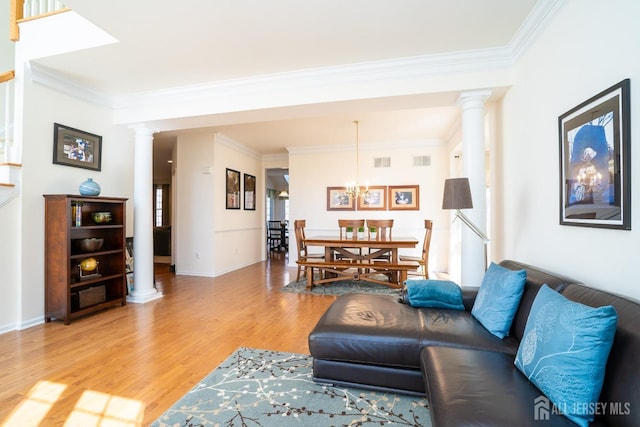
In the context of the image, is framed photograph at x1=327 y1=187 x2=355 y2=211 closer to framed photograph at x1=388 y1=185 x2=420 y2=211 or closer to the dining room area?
framed photograph at x1=388 y1=185 x2=420 y2=211

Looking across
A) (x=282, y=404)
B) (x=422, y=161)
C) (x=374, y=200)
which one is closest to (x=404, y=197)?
(x=374, y=200)

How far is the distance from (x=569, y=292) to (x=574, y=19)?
1.71 m

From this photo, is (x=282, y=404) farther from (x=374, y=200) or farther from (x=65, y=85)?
(x=374, y=200)

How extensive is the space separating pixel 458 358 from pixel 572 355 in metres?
0.51

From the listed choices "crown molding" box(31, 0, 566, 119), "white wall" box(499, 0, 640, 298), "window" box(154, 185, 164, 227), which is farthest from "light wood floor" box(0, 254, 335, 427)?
"window" box(154, 185, 164, 227)

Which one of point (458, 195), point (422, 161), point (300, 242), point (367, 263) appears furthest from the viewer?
point (422, 161)

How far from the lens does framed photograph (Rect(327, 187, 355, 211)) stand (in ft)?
21.2

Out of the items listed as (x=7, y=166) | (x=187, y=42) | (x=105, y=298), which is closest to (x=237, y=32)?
(x=187, y=42)

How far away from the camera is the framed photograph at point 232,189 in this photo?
5996 millimetres

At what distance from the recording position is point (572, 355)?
3.56ft

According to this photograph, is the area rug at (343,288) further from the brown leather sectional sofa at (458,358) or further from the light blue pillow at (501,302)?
the light blue pillow at (501,302)

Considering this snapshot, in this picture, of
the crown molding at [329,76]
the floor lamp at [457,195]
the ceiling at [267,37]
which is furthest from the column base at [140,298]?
the floor lamp at [457,195]

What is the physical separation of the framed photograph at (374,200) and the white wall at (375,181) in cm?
9

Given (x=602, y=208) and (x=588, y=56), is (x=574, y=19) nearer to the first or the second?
(x=588, y=56)
